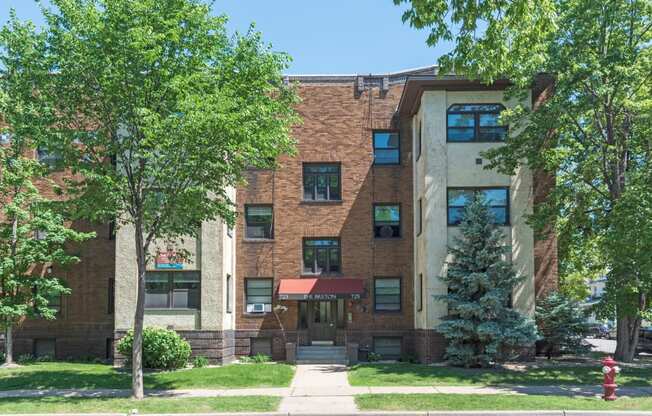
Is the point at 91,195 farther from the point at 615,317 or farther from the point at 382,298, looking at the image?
the point at 615,317

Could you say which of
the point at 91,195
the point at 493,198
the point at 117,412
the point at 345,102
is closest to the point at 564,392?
the point at 493,198

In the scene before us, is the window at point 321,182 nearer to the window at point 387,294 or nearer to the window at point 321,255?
the window at point 321,255

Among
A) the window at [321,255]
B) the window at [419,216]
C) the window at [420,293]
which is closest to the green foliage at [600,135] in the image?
the window at [419,216]

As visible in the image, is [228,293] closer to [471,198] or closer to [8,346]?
[8,346]

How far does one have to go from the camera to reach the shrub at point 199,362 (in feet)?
80.6

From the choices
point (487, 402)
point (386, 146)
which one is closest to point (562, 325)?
point (386, 146)

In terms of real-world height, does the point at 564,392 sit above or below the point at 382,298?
below

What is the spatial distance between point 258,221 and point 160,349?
24.1 feet

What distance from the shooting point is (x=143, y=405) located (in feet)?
53.3

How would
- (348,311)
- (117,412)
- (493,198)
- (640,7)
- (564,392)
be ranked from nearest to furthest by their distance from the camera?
(117,412) < (564,392) < (640,7) < (493,198) < (348,311)

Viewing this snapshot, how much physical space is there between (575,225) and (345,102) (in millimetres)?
10225

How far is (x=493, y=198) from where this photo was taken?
82.2ft


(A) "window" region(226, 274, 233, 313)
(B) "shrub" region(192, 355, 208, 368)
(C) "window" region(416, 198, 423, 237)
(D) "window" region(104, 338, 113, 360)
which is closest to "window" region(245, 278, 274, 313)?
(A) "window" region(226, 274, 233, 313)

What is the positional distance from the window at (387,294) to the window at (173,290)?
23.9 ft
